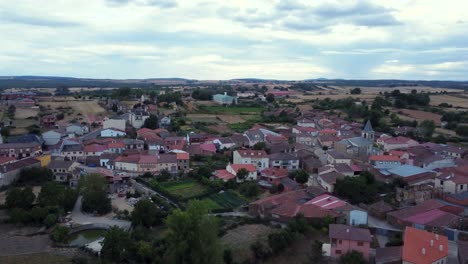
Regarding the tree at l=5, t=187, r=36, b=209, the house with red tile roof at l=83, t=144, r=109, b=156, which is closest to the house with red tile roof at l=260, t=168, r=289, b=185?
the house with red tile roof at l=83, t=144, r=109, b=156

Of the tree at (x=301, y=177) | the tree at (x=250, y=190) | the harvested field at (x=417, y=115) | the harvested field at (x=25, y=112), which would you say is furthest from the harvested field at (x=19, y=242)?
the harvested field at (x=417, y=115)

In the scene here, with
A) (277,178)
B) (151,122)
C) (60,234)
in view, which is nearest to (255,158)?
(277,178)

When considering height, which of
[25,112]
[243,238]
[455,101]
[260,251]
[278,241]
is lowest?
[243,238]

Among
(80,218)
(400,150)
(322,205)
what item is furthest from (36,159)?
(400,150)

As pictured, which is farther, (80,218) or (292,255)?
(80,218)

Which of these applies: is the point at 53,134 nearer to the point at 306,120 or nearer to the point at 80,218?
the point at 80,218

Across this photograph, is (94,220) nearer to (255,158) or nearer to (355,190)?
(255,158)

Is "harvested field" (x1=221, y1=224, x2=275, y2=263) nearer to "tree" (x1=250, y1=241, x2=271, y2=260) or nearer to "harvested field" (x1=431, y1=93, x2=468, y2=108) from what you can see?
"tree" (x1=250, y1=241, x2=271, y2=260)
